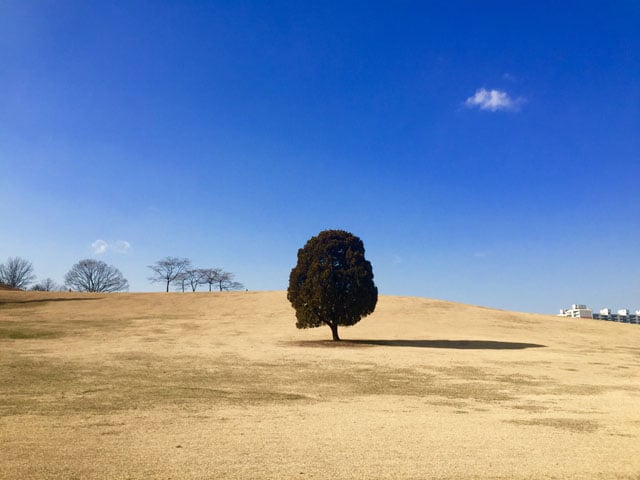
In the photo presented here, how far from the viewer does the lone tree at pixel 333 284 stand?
1248 inches

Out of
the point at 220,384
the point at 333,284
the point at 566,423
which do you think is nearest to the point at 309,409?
the point at 220,384

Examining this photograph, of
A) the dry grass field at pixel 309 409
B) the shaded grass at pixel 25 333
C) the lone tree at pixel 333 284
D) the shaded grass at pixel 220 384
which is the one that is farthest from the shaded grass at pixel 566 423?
the shaded grass at pixel 25 333

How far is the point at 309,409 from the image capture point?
11.2m

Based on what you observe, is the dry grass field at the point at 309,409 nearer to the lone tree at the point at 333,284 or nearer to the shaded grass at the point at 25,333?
the shaded grass at the point at 25,333

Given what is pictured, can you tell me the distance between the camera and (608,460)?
746cm

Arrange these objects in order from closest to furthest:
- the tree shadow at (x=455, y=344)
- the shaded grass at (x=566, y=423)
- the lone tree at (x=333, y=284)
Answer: the shaded grass at (x=566, y=423)
the tree shadow at (x=455, y=344)
the lone tree at (x=333, y=284)

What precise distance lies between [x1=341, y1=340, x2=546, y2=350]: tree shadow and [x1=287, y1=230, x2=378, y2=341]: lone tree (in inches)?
92.4

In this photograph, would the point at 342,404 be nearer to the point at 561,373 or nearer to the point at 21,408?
the point at 21,408

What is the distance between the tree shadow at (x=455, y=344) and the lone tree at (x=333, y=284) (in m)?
2.35

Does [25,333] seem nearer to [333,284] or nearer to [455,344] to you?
[333,284]

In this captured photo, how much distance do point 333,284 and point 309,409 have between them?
67.5 ft

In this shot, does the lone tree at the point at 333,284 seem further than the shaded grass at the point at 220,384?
Yes

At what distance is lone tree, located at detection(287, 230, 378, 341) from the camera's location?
31.7 metres

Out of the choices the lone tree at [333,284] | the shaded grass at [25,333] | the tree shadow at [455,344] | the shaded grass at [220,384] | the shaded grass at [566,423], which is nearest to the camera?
the shaded grass at [566,423]
